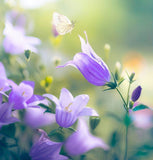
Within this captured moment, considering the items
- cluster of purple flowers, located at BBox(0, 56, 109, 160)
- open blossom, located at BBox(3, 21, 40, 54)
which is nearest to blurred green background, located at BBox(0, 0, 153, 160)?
open blossom, located at BBox(3, 21, 40, 54)

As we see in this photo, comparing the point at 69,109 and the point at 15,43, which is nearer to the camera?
the point at 69,109

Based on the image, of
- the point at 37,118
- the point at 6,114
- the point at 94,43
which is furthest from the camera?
the point at 94,43

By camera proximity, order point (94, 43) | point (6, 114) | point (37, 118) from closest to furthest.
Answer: point (6, 114) → point (37, 118) → point (94, 43)

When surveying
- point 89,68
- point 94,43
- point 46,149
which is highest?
point 94,43

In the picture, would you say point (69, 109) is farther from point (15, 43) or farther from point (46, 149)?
point (15, 43)

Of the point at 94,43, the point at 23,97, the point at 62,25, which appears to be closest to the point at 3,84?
the point at 23,97

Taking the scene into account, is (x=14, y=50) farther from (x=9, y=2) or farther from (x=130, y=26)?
(x=130, y=26)

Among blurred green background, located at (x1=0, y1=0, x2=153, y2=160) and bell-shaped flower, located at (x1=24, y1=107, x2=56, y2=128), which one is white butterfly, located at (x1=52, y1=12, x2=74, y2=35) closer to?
blurred green background, located at (x1=0, y1=0, x2=153, y2=160)
